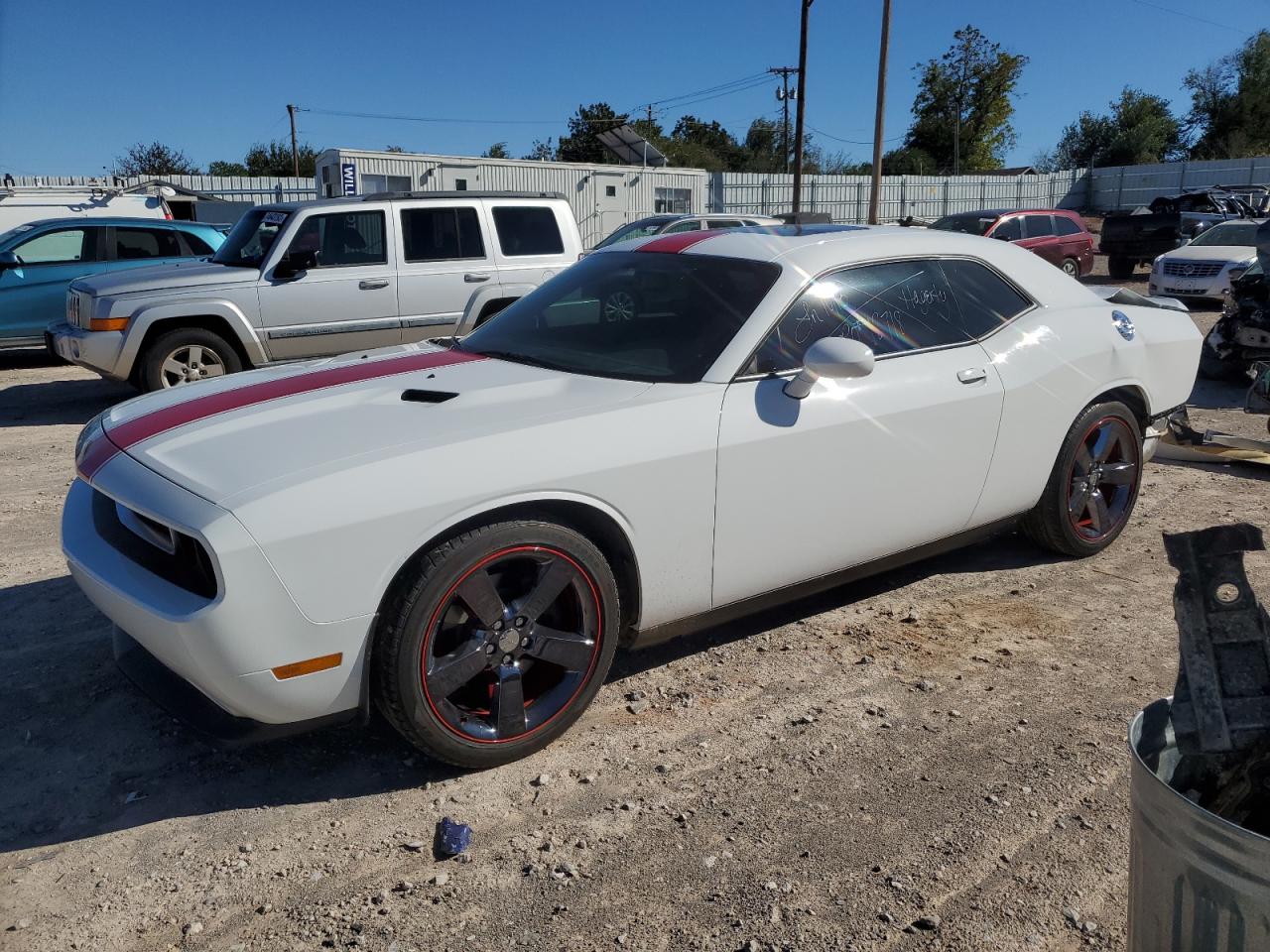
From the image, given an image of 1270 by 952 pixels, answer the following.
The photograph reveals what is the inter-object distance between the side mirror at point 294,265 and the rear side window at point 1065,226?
1604cm

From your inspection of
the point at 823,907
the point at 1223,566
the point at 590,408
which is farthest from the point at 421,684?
the point at 1223,566

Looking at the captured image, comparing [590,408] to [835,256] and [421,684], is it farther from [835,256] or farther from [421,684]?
[835,256]

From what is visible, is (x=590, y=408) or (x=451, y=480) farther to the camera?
(x=590, y=408)

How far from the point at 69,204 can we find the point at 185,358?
6590mm

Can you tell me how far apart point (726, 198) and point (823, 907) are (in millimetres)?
30902

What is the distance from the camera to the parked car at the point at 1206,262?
14.8 meters

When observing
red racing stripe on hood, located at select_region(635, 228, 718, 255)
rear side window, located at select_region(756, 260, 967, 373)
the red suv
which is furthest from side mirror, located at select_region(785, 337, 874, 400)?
the red suv

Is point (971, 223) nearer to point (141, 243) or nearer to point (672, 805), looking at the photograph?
point (141, 243)

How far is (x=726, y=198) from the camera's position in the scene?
1250 inches

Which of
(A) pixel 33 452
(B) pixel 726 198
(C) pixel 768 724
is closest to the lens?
(C) pixel 768 724

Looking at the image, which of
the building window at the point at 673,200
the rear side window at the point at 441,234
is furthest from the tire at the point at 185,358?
the building window at the point at 673,200

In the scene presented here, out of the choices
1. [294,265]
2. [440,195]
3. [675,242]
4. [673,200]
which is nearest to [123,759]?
[675,242]

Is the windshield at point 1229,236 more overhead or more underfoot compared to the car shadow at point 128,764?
more overhead

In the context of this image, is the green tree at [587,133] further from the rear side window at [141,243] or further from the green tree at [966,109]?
the rear side window at [141,243]
